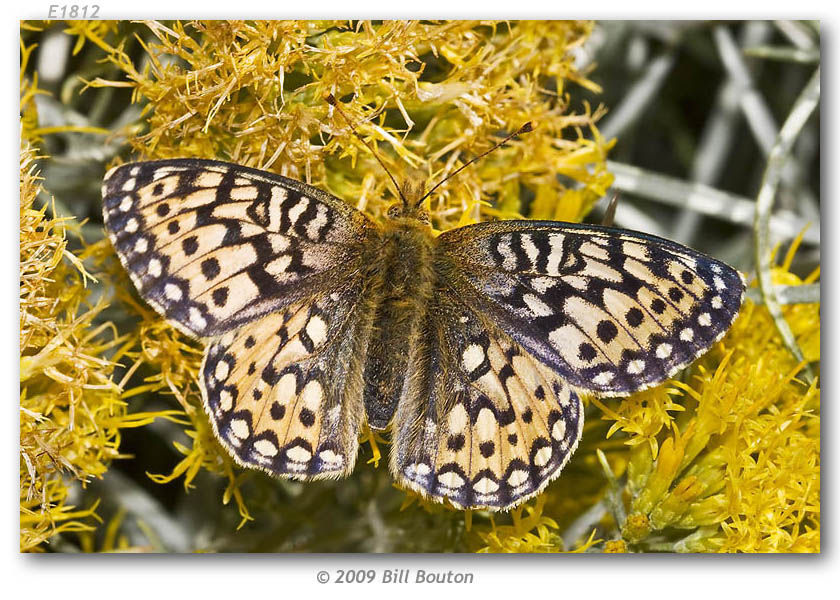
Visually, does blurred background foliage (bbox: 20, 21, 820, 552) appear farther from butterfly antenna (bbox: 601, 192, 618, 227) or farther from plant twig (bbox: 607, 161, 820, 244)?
butterfly antenna (bbox: 601, 192, 618, 227)

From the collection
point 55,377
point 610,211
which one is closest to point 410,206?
point 610,211

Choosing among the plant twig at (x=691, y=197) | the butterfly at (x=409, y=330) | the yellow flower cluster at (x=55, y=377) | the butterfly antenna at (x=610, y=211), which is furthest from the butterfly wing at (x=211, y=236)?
the plant twig at (x=691, y=197)

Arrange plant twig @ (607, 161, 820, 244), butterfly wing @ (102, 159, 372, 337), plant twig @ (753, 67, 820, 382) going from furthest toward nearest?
plant twig @ (607, 161, 820, 244) → plant twig @ (753, 67, 820, 382) → butterfly wing @ (102, 159, 372, 337)

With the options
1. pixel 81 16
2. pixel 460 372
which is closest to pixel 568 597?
pixel 460 372

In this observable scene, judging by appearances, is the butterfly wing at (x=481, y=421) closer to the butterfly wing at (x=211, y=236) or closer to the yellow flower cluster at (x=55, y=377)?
the butterfly wing at (x=211, y=236)

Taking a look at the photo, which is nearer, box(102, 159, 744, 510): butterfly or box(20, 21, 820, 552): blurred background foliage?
box(102, 159, 744, 510): butterfly

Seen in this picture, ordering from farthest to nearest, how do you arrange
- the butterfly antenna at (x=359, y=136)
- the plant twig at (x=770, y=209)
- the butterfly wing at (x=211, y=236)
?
the plant twig at (x=770, y=209) → the butterfly antenna at (x=359, y=136) → the butterfly wing at (x=211, y=236)

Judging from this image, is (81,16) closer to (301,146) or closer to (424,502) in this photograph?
(301,146)

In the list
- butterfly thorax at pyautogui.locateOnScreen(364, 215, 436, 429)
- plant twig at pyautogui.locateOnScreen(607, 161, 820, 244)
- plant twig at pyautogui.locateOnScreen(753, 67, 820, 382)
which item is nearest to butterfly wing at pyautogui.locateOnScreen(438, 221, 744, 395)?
butterfly thorax at pyautogui.locateOnScreen(364, 215, 436, 429)
